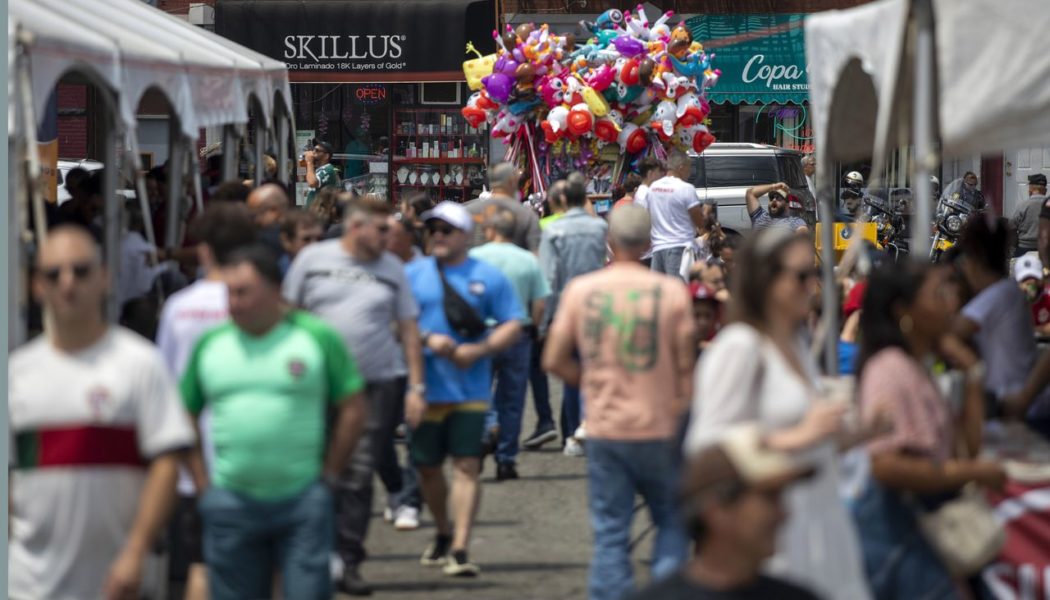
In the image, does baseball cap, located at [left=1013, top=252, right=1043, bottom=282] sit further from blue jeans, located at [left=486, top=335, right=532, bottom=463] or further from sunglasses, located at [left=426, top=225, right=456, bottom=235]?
sunglasses, located at [left=426, top=225, right=456, bottom=235]

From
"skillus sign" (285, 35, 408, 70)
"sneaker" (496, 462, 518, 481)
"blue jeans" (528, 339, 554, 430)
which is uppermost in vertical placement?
"skillus sign" (285, 35, 408, 70)

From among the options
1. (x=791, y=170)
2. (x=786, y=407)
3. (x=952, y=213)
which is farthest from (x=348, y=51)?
(x=786, y=407)

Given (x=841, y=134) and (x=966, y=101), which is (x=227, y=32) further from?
(x=966, y=101)

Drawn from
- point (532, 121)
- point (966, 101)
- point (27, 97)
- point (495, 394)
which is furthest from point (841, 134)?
point (532, 121)

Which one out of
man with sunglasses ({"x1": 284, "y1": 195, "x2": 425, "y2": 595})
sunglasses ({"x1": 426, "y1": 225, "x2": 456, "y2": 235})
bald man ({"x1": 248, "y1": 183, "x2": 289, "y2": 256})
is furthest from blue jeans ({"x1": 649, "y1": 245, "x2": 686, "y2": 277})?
man with sunglasses ({"x1": 284, "y1": 195, "x2": 425, "y2": 595})

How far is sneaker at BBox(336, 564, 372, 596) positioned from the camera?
26.4 ft

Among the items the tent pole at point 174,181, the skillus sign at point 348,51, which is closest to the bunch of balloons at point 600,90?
the tent pole at point 174,181

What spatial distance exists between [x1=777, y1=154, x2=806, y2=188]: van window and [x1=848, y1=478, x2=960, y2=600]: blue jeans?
1771 cm

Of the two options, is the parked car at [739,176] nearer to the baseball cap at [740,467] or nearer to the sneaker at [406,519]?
the sneaker at [406,519]

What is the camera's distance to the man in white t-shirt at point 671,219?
1470 cm

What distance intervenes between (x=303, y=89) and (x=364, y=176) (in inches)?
95.4

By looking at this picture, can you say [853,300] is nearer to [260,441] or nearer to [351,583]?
[351,583]

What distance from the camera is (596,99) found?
15.8 metres

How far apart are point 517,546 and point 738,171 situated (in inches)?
561
